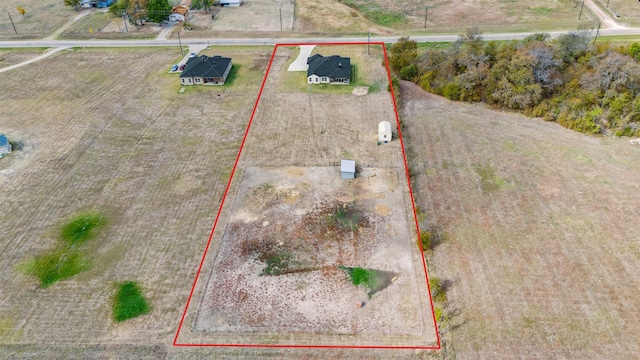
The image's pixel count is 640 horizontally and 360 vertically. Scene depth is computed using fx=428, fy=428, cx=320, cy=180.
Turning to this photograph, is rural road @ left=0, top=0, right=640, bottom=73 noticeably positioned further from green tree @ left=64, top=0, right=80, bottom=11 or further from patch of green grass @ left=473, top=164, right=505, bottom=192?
patch of green grass @ left=473, top=164, right=505, bottom=192

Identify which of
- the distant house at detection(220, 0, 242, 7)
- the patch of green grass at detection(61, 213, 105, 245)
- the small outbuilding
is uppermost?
the distant house at detection(220, 0, 242, 7)

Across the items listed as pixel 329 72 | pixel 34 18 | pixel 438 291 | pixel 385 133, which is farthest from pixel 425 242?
pixel 34 18

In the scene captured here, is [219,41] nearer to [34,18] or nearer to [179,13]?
[179,13]

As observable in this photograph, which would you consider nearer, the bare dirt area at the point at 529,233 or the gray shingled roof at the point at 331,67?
the bare dirt area at the point at 529,233

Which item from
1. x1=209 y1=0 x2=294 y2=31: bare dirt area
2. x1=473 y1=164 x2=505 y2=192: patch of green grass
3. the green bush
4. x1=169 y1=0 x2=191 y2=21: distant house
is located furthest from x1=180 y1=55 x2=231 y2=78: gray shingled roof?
the green bush

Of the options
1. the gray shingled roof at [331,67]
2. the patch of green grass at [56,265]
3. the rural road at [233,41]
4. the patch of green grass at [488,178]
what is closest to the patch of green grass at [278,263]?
the patch of green grass at [56,265]

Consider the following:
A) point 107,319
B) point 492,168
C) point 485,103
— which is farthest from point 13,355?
point 485,103

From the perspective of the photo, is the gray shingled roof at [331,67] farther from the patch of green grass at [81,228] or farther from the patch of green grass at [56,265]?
the patch of green grass at [56,265]
